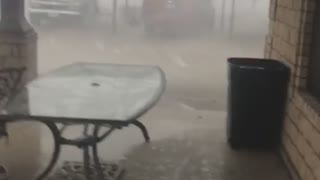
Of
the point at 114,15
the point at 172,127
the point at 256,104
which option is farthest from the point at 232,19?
the point at 256,104

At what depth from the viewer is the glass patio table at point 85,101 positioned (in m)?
3.46

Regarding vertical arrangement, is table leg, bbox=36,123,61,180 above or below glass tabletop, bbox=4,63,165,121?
below

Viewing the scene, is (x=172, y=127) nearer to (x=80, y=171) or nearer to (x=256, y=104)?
(x=256, y=104)

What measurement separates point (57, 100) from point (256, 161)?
1576mm

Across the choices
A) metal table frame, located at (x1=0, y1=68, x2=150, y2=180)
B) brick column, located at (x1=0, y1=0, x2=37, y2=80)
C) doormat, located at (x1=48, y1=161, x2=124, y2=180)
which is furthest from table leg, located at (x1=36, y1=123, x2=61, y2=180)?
brick column, located at (x1=0, y1=0, x2=37, y2=80)

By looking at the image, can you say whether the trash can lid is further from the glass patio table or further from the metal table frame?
the metal table frame

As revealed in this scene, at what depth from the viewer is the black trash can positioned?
184 inches

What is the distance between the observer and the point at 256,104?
473 centimetres

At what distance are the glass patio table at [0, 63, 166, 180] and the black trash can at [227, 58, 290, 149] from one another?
0.60 metres

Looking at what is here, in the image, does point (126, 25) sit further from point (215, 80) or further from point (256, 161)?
point (256, 161)

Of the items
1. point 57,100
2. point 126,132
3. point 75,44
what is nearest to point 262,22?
point 75,44

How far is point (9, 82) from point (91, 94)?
1.84ft

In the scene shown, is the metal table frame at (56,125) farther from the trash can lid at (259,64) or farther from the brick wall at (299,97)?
the trash can lid at (259,64)

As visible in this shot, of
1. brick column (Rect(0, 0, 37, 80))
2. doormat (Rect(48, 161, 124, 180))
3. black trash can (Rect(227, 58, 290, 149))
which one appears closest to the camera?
doormat (Rect(48, 161, 124, 180))
